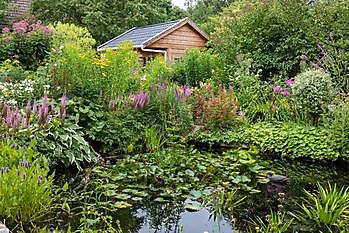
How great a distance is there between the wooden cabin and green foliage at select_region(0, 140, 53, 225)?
35.3ft

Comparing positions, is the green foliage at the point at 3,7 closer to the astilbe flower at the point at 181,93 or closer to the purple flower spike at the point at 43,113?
the astilbe flower at the point at 181,93

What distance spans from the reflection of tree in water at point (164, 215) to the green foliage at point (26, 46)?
887cm

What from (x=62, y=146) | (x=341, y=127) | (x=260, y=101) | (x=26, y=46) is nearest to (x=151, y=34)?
(x=26, y=46)

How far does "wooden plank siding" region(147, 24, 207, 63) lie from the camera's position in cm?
1471

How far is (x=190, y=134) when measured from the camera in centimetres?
686

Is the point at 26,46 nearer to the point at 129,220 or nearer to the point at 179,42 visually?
the point at 179,42

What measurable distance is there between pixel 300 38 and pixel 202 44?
7.22 m

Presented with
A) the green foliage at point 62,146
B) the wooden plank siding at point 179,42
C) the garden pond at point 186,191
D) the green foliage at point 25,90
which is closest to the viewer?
the garden pond at point 186,191

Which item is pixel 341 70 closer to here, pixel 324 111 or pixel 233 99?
pixel 324 111

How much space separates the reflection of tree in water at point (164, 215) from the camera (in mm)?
3582

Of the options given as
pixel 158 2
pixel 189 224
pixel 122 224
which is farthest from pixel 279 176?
pixel 158 2

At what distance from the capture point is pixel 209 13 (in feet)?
93.4

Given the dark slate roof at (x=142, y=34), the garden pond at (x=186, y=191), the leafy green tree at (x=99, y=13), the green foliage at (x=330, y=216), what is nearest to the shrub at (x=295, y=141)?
the garden pond at (x=186, y=191)

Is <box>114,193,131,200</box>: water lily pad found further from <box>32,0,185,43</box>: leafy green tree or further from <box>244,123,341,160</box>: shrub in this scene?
<box>32,0,185,43</box>: leafy green tree
